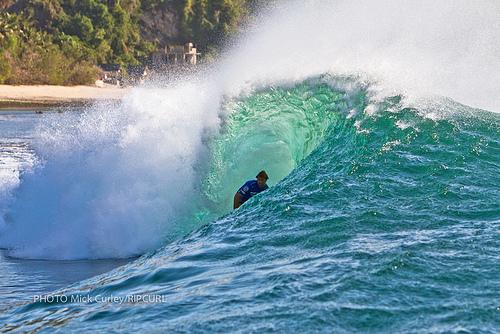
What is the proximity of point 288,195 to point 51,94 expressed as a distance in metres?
70.3

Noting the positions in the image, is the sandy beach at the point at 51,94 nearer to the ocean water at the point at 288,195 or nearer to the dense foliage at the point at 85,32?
the dense foliage at the point at 85,32

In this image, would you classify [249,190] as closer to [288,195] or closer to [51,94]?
[288,195]

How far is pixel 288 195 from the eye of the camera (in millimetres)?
9758

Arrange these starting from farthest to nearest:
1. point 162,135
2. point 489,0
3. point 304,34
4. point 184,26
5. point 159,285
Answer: point 184,26 → point 489,0 → point 304,34 → point 162,135 → point 159,285

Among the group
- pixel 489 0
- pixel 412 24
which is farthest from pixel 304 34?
pixel 489 0

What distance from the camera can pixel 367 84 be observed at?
520 inches

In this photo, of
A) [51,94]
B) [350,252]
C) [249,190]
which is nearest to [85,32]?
[51,94]

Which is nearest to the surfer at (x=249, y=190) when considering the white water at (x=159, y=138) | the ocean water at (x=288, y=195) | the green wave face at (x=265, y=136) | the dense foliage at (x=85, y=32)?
the ocean water at (x=288, y=195)

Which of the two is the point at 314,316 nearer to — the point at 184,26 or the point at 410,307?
the point at 410,307

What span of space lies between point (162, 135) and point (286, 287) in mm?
8063

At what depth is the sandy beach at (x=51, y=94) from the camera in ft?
232

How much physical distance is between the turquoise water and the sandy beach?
58.1 metres

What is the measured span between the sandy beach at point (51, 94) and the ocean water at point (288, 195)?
52.0 meters

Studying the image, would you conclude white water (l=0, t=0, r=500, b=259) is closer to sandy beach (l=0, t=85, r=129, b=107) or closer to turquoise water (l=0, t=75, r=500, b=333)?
turquoise water (l=0, t=75, r=500, b=333)
